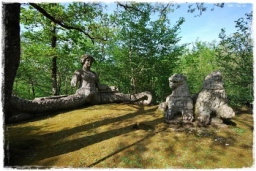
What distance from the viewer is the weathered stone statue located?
626 centimetres

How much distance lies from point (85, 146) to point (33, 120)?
10.1 feet

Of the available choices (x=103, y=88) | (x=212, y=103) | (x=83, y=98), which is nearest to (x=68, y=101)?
(x=83, y=98)

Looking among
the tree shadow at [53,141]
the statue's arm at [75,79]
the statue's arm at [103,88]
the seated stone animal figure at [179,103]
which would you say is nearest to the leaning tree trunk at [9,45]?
the tree shadow at [53,141]

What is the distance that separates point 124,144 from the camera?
13.3ft

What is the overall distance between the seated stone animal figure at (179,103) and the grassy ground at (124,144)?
15.9 inches

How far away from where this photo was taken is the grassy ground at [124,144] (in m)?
3.36

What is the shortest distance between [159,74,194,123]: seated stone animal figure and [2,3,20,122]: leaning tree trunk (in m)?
4.19

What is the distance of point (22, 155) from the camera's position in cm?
361

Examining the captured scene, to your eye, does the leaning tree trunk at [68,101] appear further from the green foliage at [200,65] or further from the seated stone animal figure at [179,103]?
the green foliage at [200,65]

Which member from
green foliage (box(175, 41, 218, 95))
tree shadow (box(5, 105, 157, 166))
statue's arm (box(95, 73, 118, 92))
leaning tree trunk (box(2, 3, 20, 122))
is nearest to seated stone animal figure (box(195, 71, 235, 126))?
tree shadow (box(5, 105, 157, 166))

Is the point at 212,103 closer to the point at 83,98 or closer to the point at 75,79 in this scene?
the point at 83,98

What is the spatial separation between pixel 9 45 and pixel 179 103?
4.58 metres

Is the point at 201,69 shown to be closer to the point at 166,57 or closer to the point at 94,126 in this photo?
the point at 166,57

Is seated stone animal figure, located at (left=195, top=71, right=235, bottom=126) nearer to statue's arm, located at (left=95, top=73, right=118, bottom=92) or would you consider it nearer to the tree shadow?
the tree shadow
